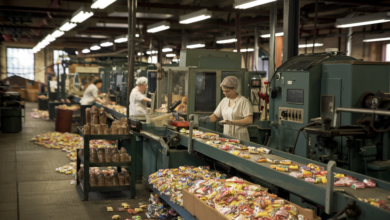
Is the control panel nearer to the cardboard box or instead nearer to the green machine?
the green machine

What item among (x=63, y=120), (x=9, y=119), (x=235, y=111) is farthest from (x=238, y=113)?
(x=9, y=119)

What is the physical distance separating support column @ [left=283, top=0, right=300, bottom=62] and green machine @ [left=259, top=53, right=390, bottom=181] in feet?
3.90

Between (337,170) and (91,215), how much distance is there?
10.2ft

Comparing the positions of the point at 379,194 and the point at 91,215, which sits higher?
the point at 379,194

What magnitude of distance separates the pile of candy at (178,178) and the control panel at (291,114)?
1.38 m

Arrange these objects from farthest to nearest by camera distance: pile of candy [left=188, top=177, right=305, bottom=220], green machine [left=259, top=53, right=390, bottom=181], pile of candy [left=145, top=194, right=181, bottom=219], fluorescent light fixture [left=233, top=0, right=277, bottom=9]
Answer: fluorescent light fixture [left=233, top=0, right=277, bottom=9]
pile of candy [left=145, top=194, right=181, bottom=219]
green machine [left=259, top=53, right=390, bottom=181]
pile of candy [left=188, top=177, right=305, bottom=220]

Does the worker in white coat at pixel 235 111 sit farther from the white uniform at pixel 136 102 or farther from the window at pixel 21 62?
the window at pixel 21 62

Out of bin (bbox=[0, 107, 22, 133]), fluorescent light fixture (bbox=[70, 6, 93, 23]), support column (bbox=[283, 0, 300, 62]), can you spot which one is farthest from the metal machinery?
support column (bbox=[283, 0, 300, 62])

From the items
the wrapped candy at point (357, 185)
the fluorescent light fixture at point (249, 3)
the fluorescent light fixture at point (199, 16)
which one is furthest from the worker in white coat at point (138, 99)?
the wrapped candy at point (357, 185)

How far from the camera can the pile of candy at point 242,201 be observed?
2.91 meters

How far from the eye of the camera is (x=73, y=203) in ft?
17.2

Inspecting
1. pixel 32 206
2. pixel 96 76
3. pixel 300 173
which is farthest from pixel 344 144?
pixel 96 76

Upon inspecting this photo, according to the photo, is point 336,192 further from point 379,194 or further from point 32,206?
point 32,206

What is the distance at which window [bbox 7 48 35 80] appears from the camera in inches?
992
